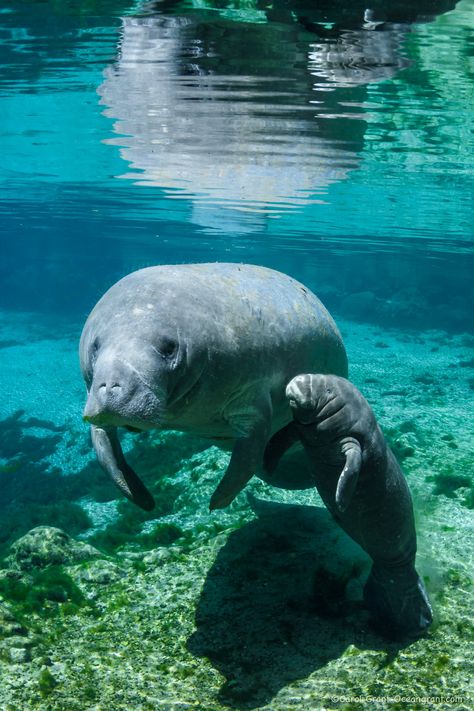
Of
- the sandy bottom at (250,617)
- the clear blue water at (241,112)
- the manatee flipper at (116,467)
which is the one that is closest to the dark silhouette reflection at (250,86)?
the clear blue water at (241,112)

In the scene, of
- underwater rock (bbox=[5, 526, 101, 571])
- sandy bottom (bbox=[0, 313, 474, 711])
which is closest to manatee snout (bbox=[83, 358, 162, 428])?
sandy bottom (bbox=[0, 313, 474, 711])

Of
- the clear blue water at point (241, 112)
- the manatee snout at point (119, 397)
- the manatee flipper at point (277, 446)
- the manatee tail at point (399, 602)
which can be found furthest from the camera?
the clear blue water at point (241, 112)

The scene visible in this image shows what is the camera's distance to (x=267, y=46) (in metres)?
7.94

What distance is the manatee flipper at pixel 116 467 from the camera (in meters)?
4.27

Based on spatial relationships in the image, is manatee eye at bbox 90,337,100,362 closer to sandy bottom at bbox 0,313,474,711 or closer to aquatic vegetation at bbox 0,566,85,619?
sandy bottom at bbox 0,313,474,711

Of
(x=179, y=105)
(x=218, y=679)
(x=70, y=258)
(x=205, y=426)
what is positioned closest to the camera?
(x=218, y=679)

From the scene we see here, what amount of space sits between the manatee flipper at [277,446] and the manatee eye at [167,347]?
4.64 feet

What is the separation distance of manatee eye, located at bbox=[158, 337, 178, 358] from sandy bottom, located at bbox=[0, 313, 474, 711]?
7.11ft

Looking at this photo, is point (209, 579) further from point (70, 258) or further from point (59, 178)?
point (70, 258)

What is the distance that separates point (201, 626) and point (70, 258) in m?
76.5

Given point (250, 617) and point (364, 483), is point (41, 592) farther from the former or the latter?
point (364, 483)

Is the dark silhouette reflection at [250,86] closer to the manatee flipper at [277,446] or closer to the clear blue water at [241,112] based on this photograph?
the clear blue water at [241,112]

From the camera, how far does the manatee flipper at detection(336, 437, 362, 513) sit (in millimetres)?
4094

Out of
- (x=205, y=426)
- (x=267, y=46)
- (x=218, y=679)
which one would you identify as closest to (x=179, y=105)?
(x=267, y=46)
